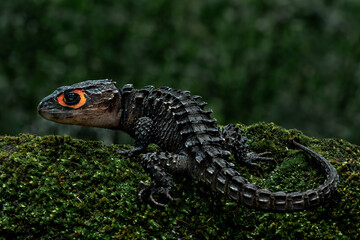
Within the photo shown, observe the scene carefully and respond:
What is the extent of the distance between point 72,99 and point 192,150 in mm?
2247

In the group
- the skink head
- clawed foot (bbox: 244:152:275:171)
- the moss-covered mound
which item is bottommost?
the moss-covered mound

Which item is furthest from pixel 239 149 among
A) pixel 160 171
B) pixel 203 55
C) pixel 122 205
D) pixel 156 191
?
pixel 203 55

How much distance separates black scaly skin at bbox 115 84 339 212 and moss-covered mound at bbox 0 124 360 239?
0.87ft

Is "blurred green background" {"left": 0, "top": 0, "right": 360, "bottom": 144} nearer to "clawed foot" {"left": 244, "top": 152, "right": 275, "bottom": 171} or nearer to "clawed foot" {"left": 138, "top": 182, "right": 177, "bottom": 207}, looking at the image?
"clawed foot" {"left": 244, "top": 152, "right": 275, "bottom": 171}

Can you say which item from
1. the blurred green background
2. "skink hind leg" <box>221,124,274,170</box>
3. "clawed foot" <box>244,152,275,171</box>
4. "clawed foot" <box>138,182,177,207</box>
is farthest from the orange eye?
"clawed foot" <box>244,152,275,171</box>

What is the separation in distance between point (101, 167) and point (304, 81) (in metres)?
6.73

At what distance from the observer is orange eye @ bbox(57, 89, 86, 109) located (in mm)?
6375

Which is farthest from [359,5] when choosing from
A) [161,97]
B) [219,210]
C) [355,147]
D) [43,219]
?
[43,219]

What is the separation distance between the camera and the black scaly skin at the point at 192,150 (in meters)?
4.73

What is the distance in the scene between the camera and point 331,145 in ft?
22.6

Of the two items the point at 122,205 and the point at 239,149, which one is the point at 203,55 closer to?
the point at 239,149

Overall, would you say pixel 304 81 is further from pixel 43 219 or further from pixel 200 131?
pixel 43 219

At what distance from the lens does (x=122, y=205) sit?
503 centimetres

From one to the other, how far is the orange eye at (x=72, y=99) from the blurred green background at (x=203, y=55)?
2.61 meters
